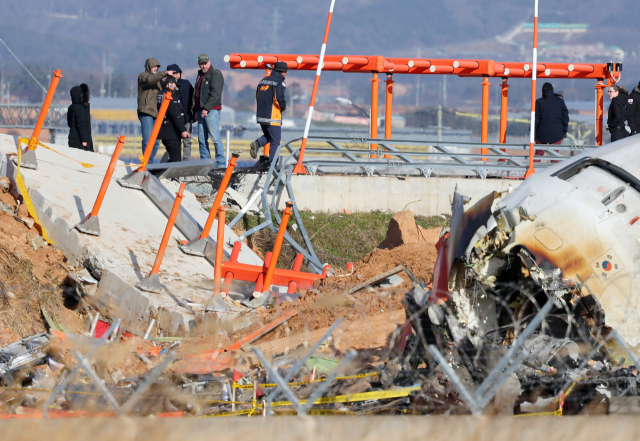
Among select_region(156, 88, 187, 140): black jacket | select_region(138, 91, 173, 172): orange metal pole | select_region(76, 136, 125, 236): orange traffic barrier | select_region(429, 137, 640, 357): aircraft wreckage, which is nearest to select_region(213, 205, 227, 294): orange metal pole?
select_region(76, 136, 125, 236): orange traffic barrier

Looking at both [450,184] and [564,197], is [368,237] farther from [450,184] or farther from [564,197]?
[564,197]

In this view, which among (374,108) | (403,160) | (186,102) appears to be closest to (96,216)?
(186,102)

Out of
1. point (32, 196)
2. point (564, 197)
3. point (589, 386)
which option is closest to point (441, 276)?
point (564, 197)

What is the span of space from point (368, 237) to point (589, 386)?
755cm

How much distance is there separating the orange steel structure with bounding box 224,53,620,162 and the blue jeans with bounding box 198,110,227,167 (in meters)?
1.82

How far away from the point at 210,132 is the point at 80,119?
6.80 feet

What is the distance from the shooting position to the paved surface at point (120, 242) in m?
7.79

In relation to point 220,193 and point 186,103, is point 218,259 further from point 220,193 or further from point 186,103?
point 186,103

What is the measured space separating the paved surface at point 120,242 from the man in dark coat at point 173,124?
1.28 metres

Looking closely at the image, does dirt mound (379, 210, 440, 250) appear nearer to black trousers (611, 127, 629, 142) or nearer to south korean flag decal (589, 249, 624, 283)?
black trousers (611, 127, 629, 142)

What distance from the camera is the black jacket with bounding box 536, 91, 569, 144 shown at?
46.4ft

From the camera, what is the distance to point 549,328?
536 cm

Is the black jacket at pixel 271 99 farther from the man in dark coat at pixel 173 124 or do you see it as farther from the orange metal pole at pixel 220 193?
the orange metal pole at pixel 220 193

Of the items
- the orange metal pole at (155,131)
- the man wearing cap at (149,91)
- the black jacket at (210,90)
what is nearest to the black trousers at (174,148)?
the man wearing cap at (149,91)
